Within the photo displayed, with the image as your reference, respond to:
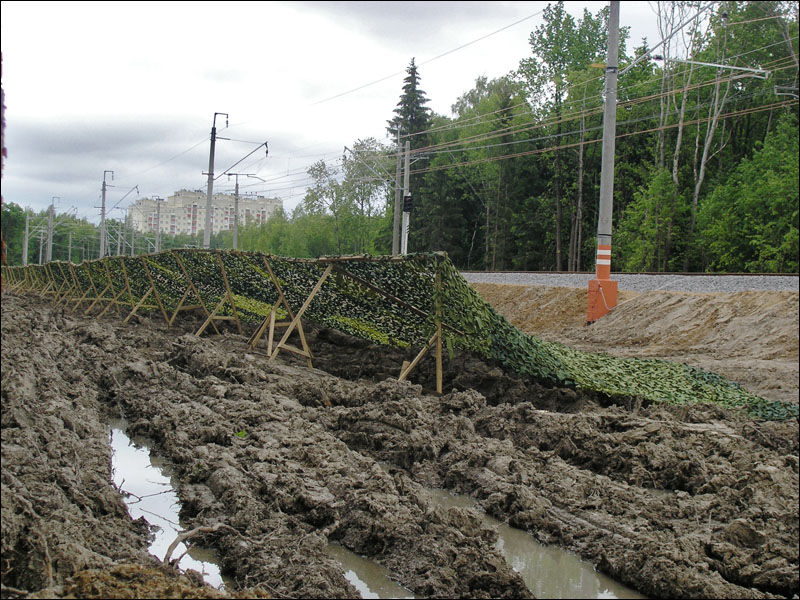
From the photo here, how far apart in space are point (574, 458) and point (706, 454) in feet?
3.31

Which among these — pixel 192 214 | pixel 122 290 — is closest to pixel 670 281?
pixel 122 290

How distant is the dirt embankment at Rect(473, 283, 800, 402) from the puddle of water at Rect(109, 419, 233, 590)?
5.61m

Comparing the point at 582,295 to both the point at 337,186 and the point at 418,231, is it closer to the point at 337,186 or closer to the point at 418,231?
the point at 418,231

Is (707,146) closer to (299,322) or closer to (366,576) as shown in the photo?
(366,576)

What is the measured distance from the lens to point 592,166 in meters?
34.4

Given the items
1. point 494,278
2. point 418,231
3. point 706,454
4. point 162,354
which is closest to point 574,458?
point 706,454

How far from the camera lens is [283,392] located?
7.81 metres

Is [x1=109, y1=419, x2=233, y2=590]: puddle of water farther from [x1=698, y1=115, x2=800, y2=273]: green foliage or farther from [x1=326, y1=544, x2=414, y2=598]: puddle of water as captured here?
[x1=698, y1=115, x2=800, y2=273]: green foliage

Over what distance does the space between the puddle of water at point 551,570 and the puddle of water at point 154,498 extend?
A: 1.56 m

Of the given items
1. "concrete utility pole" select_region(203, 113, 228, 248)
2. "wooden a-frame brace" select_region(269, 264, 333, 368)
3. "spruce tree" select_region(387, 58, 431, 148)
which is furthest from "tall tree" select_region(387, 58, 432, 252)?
"wooden a-frame brace" select_region(269, 264, 333, 368)

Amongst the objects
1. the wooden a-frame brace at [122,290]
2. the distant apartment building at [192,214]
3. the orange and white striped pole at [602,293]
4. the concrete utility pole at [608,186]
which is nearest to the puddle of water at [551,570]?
the concrete utility pole at [608,186]

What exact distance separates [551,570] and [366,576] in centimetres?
101

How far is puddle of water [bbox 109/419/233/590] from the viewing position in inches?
148

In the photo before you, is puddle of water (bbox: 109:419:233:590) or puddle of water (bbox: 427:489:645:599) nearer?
puddle of water (bbox: 427:489:645:599)
